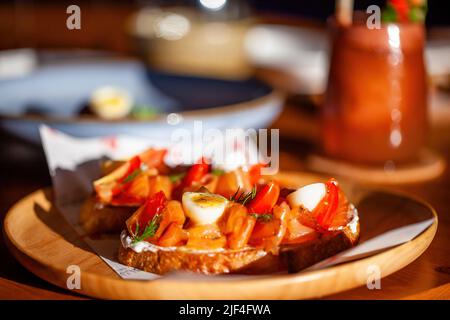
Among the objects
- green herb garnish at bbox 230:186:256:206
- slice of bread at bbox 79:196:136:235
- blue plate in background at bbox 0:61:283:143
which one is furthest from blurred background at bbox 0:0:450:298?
green herb garnish at bbox 230:186:256:206

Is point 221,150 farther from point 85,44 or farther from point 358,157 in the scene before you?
point 85,44

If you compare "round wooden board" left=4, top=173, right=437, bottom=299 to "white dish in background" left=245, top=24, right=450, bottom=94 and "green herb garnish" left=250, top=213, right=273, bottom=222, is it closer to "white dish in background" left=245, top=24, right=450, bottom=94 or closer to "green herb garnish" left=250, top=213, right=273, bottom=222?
"green herb garnish" left=250, top=213, right=273, bottom=222

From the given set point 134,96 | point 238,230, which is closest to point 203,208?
point 238,230

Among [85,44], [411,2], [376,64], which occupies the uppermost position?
[411,2]

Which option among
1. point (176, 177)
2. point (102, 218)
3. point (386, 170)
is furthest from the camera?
point (386, 170)

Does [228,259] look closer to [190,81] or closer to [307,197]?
[307,197]
